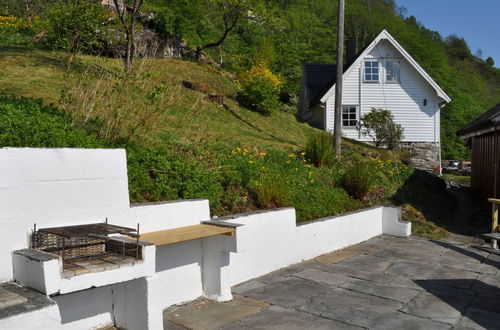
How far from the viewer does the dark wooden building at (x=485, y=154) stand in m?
11.7

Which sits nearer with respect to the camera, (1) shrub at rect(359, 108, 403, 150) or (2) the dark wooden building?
(2) the dark wooden building

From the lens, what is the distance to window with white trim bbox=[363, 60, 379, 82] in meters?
23.8

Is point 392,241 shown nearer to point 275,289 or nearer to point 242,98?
point 275,289

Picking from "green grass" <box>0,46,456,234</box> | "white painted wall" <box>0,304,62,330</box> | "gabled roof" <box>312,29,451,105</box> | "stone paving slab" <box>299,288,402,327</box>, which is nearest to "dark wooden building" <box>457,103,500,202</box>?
"green grass" <box>0,46,456,234</box>

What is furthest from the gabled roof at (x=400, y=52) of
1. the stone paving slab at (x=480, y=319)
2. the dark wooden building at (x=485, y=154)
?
the stone paving slab at (x=480, y=319)

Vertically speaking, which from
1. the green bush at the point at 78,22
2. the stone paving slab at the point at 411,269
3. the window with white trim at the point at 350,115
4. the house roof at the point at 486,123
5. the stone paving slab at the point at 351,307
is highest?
the green bush at the point at 78,22

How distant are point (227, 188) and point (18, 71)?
1040cm

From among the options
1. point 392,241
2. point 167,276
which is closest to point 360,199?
point 392,241

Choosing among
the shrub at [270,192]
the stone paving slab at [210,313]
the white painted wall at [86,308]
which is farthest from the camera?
the shrub at [270,192]

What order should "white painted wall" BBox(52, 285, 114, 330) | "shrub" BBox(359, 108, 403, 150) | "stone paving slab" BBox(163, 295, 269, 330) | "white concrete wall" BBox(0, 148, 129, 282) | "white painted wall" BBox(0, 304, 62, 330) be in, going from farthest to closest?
1. "shrub" BBox(359, 108, 403, 150)
2. "stone paving slab" BBox(163, 295, 269, 330)
3. "white painted wall" BBox(52, 285, 114, 330)
4. "white concrete wall" BBox(0, 148, 129, 282)
5. "white painted wall" BBox(0, 304, 62, 330)

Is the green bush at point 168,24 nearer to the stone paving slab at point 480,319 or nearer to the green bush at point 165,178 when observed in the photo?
the green bush at point 165,178

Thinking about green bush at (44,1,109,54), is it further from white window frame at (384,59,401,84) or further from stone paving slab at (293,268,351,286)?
white window frame at (384,59,401,84)

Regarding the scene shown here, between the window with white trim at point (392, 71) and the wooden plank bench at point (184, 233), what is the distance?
799 inches

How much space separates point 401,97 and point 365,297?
64.6 ft
